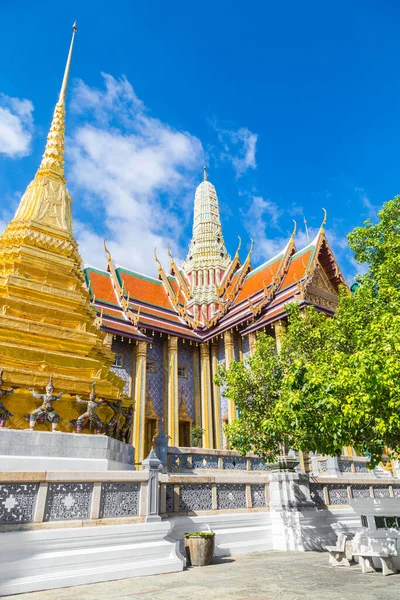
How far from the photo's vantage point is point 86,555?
5.00 meters

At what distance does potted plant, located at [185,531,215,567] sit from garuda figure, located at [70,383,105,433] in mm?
3140

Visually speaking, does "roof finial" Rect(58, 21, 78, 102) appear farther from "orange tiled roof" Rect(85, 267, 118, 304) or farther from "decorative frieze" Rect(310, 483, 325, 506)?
"decorative frieze" Rect(310, 483, 325, 506)

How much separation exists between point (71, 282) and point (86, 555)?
6.77m

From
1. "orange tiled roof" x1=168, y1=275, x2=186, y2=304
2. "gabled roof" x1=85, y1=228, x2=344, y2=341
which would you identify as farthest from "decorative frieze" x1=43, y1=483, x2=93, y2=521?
"orange tiled roof" x1=168, y1=275, x2=186, y2=304

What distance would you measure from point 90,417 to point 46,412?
0.88m

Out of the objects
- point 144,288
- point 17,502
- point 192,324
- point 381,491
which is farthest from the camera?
point 144,288

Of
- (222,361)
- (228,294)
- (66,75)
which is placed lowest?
(222,361)

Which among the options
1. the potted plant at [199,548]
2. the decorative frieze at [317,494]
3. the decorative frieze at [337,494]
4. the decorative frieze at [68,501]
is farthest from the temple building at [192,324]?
the decorative frieze at [68,501]

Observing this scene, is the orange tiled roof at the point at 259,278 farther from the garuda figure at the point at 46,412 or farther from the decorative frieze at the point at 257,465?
the garuda figure at the point at 46,412

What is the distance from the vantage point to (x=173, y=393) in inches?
783

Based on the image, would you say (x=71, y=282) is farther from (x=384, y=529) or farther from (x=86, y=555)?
(x=384, y=529)

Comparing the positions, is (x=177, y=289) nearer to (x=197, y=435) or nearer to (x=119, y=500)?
(x=197, y=435)

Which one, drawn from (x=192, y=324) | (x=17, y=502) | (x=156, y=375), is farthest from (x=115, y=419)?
(x=192, y=324)

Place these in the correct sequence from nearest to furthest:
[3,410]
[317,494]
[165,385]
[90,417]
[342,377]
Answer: [342,377] < [3,410] < [90,417] < [317,494] < [165,385]
